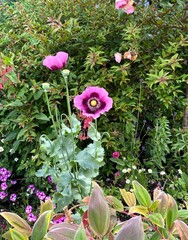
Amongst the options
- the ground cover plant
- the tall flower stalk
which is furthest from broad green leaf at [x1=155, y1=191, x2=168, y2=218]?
the ground cover plant

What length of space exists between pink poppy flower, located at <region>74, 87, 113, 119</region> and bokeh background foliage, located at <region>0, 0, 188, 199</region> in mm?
550

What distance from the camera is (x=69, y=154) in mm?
1591

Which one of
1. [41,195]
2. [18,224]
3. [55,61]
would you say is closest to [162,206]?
[18,224]

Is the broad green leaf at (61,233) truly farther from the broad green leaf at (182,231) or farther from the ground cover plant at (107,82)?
the ground cover plant at (107,82)

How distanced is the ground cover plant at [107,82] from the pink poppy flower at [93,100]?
413 mm

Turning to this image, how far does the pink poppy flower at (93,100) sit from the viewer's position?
4.93ft

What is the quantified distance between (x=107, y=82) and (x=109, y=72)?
0.24ft

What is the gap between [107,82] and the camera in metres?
2.13

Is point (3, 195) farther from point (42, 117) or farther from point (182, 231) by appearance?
point (182, 231)

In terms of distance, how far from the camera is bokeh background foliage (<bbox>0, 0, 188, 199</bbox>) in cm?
208

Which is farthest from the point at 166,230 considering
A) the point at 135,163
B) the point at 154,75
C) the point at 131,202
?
the point at 135,163

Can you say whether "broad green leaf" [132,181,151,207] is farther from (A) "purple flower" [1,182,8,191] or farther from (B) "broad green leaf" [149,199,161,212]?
(A) "purple flower" [1,182,8,191]

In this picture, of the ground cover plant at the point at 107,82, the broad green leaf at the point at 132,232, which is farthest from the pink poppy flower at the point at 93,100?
the broad green leaf at the point at 132,232

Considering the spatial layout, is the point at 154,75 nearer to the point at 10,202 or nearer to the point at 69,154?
the point at 69,154
